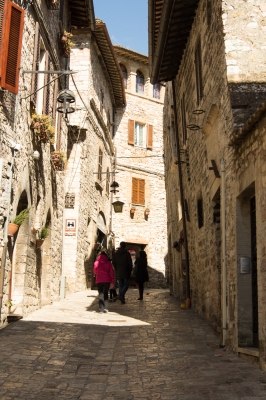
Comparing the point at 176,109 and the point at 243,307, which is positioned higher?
the point at 176,109

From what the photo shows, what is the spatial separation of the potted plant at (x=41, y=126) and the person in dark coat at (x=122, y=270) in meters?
4.18

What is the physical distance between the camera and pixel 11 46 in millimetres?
8180

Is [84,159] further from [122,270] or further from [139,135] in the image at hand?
[139,135]

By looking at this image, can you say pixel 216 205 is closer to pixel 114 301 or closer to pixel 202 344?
pixel 202 344

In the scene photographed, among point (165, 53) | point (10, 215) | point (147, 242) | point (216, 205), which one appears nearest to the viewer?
point (10, 215)

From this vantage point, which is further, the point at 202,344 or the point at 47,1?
the point at 47,1

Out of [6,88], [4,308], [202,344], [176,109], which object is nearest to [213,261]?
[202,344]

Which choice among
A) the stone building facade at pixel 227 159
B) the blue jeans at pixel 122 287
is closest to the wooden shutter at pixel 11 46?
the stone building facade at pixel 227 159

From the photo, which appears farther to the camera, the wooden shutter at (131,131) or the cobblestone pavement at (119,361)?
the wooden shutter at (131,131)

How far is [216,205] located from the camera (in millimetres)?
9109

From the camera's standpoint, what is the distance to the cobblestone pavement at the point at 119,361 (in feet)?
16.5

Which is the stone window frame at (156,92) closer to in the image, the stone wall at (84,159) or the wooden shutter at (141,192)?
the wooden shutter at (141,192)

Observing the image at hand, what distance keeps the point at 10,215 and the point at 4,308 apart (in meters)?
1.50

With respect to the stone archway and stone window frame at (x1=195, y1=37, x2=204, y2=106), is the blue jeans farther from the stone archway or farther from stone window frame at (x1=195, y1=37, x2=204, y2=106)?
stone window frame at (x1=195, y1=37, x2=204, y2=106)
